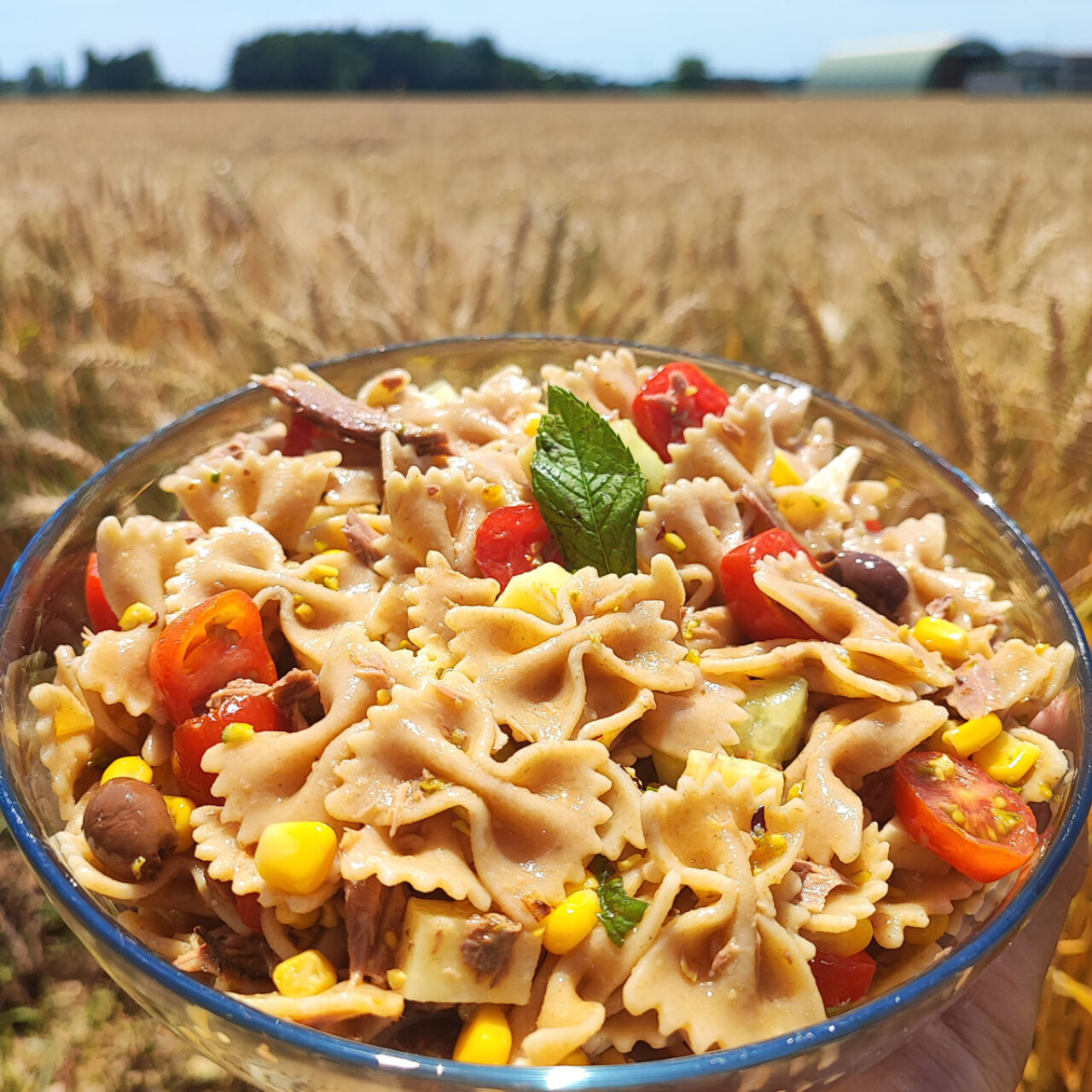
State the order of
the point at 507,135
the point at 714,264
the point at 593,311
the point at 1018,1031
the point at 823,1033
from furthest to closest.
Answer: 1. the point at 507,135
2. the point at 714,264
3. the point at 593,311
4. the point at 1018,1031
5. the point at 823,1033

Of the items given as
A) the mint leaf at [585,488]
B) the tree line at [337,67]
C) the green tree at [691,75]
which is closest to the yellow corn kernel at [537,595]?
the mint leaf at [585,488]

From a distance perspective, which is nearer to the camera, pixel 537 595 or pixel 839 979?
pixel 839 979

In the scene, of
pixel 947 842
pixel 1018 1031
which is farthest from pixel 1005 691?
pixel 1018 1031

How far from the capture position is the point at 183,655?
187cm

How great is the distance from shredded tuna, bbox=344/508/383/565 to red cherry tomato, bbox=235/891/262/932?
0.82m

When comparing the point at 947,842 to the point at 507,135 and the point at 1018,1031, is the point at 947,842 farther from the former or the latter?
the point at 507,135

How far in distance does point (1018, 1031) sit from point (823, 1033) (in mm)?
987

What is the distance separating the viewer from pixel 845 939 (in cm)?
168

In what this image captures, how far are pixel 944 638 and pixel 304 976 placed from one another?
1.53 m

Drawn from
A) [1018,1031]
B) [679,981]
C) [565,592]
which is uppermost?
[565,592]

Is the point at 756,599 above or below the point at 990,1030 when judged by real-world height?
above

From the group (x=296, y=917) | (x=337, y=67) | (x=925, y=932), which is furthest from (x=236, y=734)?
(x=337, y=67)

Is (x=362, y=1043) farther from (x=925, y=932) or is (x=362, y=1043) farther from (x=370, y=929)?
(x=925, y=932)

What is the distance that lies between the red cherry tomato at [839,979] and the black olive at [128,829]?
117 centimetres
